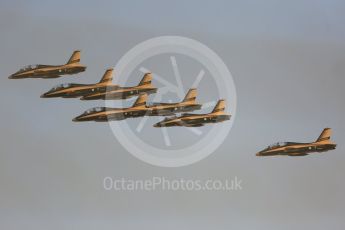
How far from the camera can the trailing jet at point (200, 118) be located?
4359 mm

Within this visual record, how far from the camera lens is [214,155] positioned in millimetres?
4387

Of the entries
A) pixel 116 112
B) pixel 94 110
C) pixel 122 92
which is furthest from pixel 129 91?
pixel 94 110

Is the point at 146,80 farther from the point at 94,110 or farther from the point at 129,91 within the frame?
the point at 94,110

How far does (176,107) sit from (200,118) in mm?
207

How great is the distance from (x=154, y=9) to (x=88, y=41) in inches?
22.7

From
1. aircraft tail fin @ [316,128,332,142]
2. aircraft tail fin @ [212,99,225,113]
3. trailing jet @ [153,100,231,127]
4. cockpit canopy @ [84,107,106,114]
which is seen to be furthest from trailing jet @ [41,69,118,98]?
aircraft tail fin @ [316,128,332,142]

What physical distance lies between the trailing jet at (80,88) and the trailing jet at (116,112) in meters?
0.14

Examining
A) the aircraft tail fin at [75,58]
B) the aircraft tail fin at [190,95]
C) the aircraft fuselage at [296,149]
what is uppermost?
the aircraft tail fin at [75,58]

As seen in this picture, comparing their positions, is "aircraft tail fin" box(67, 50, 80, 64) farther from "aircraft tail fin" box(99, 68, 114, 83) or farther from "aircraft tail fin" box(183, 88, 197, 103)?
"aircraft tail fin" box(183, 88, 197, 103)

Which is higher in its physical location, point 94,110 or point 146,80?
point 146,80
